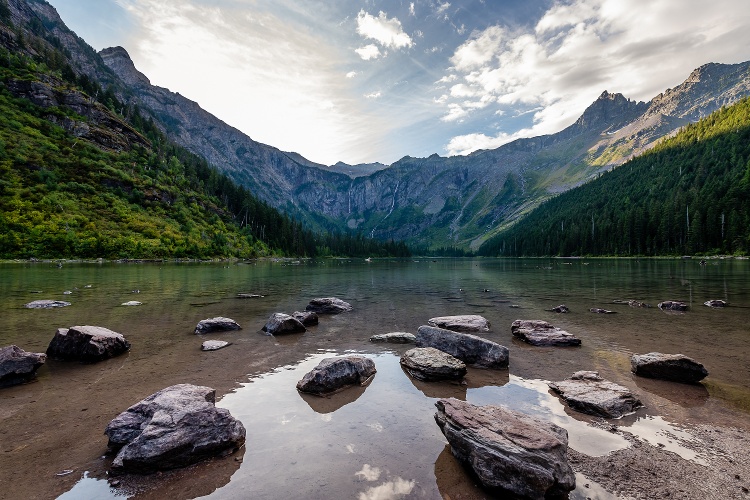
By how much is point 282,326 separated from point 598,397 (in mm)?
15706

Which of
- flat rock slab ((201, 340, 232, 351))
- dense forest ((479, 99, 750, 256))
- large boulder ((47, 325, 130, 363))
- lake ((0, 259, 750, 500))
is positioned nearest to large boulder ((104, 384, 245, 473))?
lake ((0, 259, 750, 500))

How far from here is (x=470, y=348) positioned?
1484 centimetres

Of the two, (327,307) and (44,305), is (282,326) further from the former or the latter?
(44,305)

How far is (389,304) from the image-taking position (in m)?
31.9

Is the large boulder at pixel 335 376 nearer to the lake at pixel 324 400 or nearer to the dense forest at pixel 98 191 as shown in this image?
the lake at pixel 324 400

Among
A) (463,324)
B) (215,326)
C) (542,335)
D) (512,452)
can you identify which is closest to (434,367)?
(512,452)

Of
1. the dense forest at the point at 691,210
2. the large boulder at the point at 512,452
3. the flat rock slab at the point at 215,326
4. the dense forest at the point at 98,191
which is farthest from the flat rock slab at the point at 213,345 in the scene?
the dense forest at the point at 691,210

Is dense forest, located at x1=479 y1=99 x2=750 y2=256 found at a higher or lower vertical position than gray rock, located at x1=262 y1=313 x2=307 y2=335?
higher

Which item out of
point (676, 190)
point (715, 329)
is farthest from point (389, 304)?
point (676, 190)

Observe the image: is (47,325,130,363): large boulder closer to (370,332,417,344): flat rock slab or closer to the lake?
the lake

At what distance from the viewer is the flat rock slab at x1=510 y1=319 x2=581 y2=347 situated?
58.2 feet

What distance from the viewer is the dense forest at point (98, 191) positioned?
87125 millimetres

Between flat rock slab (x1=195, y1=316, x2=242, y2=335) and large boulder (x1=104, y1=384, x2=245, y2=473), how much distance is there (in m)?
11.9

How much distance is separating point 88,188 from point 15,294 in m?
96.6
